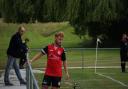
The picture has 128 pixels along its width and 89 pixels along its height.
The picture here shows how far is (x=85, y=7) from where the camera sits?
141ft

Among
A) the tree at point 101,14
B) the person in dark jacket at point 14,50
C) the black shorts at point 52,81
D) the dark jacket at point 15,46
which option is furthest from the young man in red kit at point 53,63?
the tree at point 101,14

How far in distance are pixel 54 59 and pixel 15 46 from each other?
14.7 feet

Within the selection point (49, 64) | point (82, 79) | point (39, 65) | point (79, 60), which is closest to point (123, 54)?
point (82, 79)

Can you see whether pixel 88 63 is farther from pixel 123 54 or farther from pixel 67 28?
pixel 67 28

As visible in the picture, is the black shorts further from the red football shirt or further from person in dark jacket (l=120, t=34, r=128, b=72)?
person in dark jacket (l=120, t=34, r=128, b=72)

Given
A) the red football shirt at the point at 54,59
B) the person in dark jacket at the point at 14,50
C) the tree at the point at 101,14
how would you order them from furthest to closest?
the tree at the point at 101,14 < the person in dark jacket at the point at 14,50 < the red football shirt at the point at 54,59

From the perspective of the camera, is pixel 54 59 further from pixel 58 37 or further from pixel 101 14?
pixel 101 14

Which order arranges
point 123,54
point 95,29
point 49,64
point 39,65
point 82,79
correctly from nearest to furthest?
point 49,64, point 82,79, point 123,54, point 39,65, point 95,29

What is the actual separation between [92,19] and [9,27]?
2741 cm

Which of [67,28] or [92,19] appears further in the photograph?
[67,28]

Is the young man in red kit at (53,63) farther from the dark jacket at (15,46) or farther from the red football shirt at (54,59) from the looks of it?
the dark jacket at (15,46)

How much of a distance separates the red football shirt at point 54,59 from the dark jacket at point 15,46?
4.24 metres

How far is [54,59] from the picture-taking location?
461 inches

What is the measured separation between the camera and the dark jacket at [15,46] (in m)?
15.9
